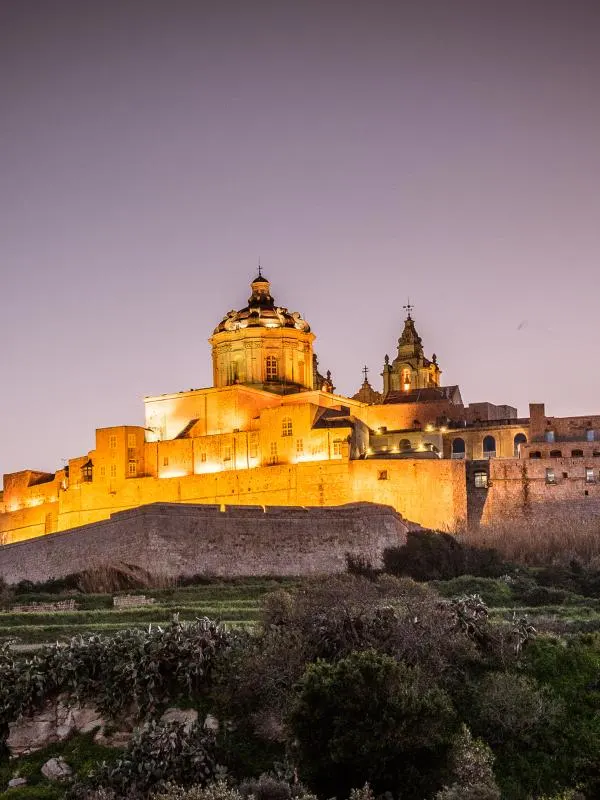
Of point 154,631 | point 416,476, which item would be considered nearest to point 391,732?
point 154,631

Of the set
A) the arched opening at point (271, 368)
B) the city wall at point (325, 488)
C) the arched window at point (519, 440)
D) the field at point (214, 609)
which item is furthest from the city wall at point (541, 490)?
the field at point (214, 609)

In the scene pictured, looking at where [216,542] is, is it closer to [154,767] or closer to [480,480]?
[480,480]

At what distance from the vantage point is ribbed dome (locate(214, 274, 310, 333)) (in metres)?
65.8

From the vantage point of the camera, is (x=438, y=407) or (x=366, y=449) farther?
(x=438, y=407)

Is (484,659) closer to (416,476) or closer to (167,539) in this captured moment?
(167,539)

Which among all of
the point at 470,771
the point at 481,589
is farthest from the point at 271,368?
the point at 470,771

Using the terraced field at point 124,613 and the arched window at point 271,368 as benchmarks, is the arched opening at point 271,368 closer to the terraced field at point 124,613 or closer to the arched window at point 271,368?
the arched window at point 271,368

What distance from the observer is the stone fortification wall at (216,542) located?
1709 inches

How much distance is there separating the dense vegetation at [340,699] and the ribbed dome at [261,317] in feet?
132

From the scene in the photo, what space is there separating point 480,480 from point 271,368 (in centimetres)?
1294

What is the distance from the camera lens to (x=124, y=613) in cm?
3117

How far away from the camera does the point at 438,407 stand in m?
67.2

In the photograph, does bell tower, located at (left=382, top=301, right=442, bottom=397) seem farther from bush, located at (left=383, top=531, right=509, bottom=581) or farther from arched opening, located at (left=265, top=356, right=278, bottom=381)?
bush, located at (left=383, top=531, right=509, bottom=581)

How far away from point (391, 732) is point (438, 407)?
48657 millimetres
